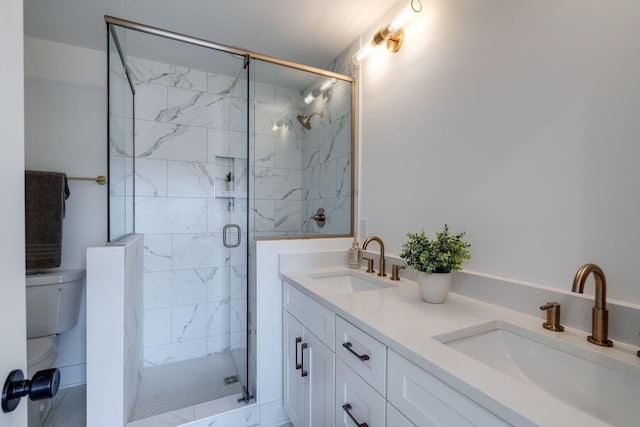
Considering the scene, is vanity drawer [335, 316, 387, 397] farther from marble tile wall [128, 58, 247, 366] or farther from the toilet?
the toilet

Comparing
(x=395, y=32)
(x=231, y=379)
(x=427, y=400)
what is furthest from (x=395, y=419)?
(x=395, y=32)

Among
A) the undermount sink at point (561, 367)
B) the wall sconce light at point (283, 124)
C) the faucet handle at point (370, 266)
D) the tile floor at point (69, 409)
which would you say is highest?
the wall sconce light at point (283, 124)

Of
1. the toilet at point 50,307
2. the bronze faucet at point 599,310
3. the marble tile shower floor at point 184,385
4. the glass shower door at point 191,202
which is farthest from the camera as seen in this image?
the glass shower door at point 191,202

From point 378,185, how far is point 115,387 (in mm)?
1715

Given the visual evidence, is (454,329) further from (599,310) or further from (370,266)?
(370,266)

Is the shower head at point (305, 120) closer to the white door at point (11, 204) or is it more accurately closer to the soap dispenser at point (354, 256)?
the soap dispenser at point (354, 256)

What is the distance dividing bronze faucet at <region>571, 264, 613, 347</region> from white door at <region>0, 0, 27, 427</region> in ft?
4.00

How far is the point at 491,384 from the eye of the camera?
23.4 inches

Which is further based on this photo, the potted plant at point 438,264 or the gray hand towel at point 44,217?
the gray hand towel at point 44,217

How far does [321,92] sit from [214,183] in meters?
1.18

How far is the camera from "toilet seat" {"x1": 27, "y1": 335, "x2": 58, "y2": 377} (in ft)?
4.78

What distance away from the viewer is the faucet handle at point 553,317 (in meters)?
0.87

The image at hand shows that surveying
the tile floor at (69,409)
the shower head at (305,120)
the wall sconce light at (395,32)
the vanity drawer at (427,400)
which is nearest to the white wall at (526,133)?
the wall sconce light at (395,32)

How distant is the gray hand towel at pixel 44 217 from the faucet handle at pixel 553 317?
2.59 metres
